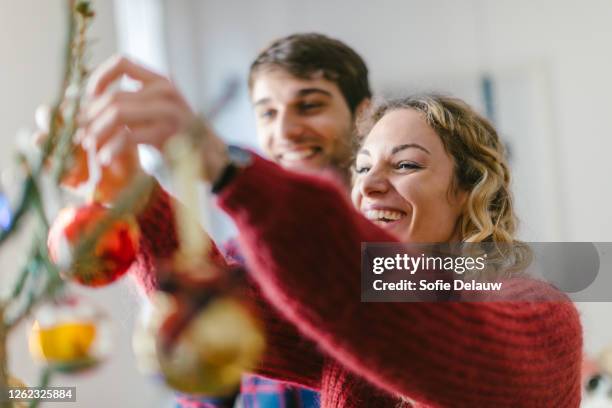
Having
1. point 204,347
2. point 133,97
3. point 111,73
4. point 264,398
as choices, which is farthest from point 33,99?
point 204,347

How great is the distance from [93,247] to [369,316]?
0.17 metres

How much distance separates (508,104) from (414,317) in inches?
68.2

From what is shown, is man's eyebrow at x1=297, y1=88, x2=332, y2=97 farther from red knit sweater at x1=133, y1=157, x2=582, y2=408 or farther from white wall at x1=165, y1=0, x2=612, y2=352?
white wall at x1=165, y1=0, x2=612, y2=352

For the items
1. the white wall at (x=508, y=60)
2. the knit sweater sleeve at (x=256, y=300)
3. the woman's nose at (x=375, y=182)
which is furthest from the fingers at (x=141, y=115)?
the white wall at (x=508, y=60)

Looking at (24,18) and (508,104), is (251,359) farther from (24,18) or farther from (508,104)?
(508,104)

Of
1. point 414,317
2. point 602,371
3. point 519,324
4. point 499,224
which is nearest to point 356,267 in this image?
point 414,317

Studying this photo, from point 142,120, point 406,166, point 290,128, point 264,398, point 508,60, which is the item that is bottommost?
point 264,398

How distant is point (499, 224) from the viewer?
0.83 m

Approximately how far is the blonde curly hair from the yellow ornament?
527mm

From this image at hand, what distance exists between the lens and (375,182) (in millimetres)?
794

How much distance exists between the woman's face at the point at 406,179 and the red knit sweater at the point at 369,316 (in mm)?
204

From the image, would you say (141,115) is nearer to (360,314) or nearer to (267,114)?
(360,314)

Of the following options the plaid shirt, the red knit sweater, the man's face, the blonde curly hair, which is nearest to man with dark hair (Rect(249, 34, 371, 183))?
the man's face

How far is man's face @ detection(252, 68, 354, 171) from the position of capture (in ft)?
3.45
